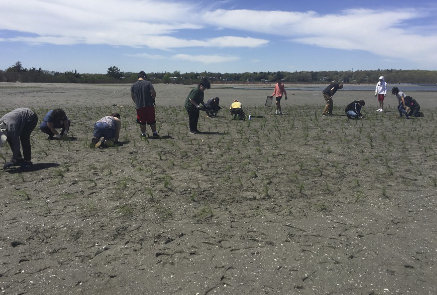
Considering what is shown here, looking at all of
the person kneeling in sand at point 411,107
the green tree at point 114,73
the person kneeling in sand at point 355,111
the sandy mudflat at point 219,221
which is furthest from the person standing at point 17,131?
the green tree at point 114,73

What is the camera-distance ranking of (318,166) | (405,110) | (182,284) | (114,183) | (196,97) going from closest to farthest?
(182,284)
(114,183)
(318,166)
(196,97)
(405,110)

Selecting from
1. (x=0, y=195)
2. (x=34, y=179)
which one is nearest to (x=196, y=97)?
(x=34, y=179)

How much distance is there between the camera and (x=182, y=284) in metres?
3.68

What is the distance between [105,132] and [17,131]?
9.12 feet

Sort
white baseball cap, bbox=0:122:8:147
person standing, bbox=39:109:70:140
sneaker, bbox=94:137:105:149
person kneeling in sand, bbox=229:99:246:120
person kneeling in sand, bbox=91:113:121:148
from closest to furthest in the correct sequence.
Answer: white baseball cap, bbox=0:122:8:147
sneaker, bbox=94:137:105:149
person kneeling in sand, bbox=91:113:121:148
person standing, bbox=39:109:70:140
person kneeling in sand, bbox=229:99:246:120

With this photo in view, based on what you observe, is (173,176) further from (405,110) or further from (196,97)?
(405,110)

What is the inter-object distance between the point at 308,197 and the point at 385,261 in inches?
82.5

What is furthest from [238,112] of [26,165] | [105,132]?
[26,165]

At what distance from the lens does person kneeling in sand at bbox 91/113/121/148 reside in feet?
31.7

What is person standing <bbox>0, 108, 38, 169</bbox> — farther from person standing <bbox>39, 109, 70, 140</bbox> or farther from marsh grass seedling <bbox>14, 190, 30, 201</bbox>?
person standing <bbox>39, 109, 70, 140</bbox>

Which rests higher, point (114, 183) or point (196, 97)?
point (196, 97)

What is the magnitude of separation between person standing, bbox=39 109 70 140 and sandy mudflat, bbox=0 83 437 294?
1056mm

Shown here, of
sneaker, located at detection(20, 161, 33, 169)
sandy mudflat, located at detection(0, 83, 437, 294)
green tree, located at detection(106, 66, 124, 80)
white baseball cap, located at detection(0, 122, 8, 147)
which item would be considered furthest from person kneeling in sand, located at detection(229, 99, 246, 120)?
green tree, located at detection(106, 66, 124, 80)

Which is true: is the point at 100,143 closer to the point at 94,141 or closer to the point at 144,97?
the point at 94,141
